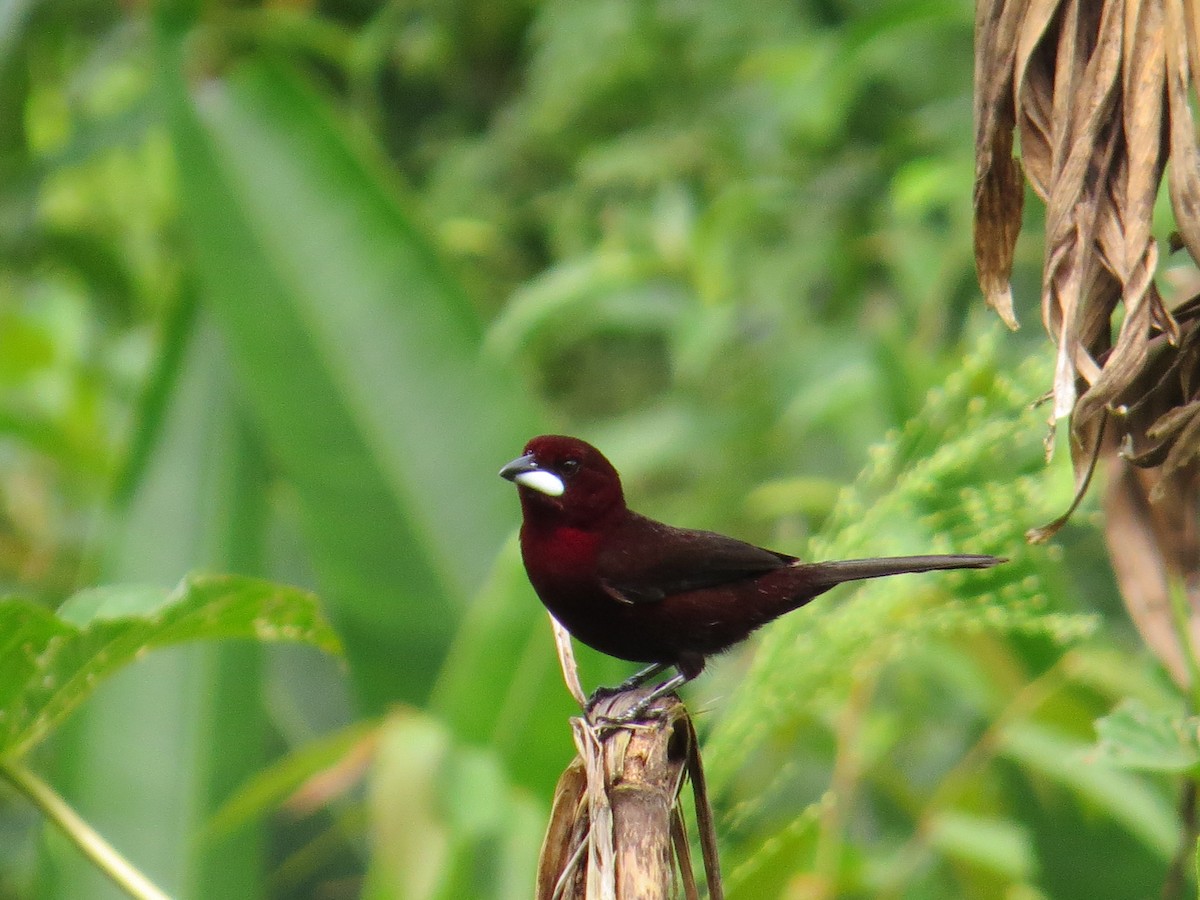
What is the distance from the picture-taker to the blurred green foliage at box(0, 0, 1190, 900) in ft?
7.55

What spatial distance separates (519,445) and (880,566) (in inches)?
64.7

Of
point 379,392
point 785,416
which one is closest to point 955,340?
point 785,416

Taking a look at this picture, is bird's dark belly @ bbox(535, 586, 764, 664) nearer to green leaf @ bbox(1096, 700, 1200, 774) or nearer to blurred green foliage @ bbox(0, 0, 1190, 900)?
blurred green foliage @ bbox(0, 0, 1190, 900)

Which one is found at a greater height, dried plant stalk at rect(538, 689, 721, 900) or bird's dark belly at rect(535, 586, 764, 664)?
bird's dark belly at rect(535, 586, 764, 664)

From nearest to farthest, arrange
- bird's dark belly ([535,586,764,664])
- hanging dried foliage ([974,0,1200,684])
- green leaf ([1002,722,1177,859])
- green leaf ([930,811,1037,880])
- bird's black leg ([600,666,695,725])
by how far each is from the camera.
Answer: hanging dried foliage ([974,0,1200,684])
bird's black leg ([600,666,695,725])
bird's dark belly ([535,586,764,664])
green leaf ([1002,722,1177,859])
green leaf ([930,811,1037,880])

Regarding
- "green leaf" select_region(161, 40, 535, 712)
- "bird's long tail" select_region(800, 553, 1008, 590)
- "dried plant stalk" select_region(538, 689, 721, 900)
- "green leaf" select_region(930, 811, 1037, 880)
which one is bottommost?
"dried plant stalk" select_region(538, 689, 721, 900)

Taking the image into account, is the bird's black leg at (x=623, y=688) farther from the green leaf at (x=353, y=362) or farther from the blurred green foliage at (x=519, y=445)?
the green leaf at (x=353, y=362)

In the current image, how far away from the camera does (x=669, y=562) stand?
7.48ft

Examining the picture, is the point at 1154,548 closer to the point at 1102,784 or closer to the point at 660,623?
the point at 660,623

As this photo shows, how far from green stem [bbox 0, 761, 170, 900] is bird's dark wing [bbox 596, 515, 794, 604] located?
0.83 m

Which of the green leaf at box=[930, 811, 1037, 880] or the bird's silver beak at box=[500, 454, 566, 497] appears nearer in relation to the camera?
the bird's silver beak at box=[500, 454, 566, 497]

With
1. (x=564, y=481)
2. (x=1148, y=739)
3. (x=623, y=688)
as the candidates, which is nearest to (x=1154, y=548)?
(x=1148, y=739)

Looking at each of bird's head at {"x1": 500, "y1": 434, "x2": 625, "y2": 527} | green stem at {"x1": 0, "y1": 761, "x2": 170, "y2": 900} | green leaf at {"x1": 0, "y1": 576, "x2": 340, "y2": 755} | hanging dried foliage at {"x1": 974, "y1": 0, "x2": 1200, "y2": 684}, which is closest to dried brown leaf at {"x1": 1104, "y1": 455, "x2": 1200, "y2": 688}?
hanging dried foliage at {"x1": 974, "y1": 0, "x2": 1200, "y2": 684}

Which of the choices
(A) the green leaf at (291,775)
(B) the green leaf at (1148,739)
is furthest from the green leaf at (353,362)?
(B) the green leaf at (1148,739)
